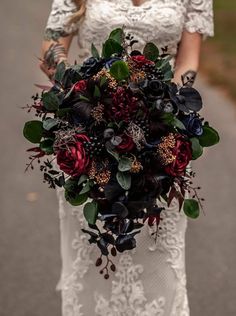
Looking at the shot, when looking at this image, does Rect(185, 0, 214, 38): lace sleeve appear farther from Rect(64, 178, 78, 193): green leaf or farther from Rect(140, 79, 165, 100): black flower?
Rect(64, 178, 78, 193): green leaf

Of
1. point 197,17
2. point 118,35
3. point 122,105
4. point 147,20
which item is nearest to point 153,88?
point 122,105

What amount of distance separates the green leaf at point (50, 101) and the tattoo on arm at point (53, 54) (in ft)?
2.66

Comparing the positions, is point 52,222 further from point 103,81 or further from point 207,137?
point 103,81

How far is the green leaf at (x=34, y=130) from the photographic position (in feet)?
11.2

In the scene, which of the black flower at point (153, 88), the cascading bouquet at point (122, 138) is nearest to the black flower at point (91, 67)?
the cascading bouquet at point (122, 138)

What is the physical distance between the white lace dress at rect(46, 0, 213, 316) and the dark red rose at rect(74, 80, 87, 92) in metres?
0.76

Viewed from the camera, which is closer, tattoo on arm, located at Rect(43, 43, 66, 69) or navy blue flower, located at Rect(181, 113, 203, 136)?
navy blue flower, located at Rect(181, 113, 203, 136)

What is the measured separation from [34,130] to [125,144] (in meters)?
0.42

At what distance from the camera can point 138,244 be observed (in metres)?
4.13

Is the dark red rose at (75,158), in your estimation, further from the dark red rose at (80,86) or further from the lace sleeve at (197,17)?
the lace sleeve at (197,17)

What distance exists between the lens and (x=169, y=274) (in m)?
4.18

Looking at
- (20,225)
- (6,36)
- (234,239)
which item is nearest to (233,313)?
(234,239)

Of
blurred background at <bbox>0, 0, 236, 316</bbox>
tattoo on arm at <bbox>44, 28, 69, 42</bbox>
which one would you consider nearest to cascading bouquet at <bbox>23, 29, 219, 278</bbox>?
tattoo on arm at <bbox>44, 28, 69, 42</bbox>

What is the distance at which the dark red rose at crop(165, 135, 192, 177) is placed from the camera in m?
3.29
